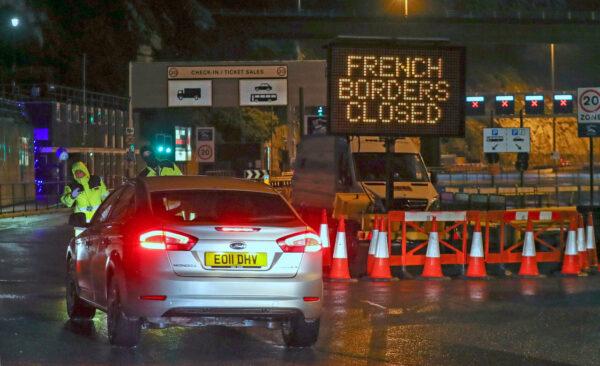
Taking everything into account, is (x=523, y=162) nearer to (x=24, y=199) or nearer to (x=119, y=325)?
(x=24, y=199)

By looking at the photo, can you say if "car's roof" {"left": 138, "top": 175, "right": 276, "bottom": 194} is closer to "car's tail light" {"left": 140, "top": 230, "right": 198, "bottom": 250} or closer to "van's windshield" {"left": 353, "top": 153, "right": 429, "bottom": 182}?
"car's tail light" {"left": 140, "top": 230, "right": 198, "bottom": 250}

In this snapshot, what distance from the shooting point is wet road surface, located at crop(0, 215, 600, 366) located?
9.96 metres

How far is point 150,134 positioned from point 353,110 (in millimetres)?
49543

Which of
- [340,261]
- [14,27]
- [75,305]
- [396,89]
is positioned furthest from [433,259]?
[14,27]

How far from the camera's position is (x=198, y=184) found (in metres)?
10.7

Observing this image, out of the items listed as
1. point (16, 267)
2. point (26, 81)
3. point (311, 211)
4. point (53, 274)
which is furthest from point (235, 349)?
point (26, 81)

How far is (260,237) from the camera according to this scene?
392 inches

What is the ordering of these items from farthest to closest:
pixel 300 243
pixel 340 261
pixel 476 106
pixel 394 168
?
pixel 476 106 → pixel 394 168 → pixel 340 261 → pixel 300 243

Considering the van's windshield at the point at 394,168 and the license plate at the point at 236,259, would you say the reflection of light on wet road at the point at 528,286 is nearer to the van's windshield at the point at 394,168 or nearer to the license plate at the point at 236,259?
the license plate at the point at 236,259

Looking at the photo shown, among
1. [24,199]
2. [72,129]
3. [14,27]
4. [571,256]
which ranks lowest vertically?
[24,199]

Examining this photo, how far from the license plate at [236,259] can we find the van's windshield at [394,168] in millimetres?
15092

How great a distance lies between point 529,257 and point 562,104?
1808 inches

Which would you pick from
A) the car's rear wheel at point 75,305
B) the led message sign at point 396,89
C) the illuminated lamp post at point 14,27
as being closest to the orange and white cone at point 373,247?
the led message sign at point 396,89

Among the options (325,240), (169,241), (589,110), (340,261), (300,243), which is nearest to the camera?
(169,241)
